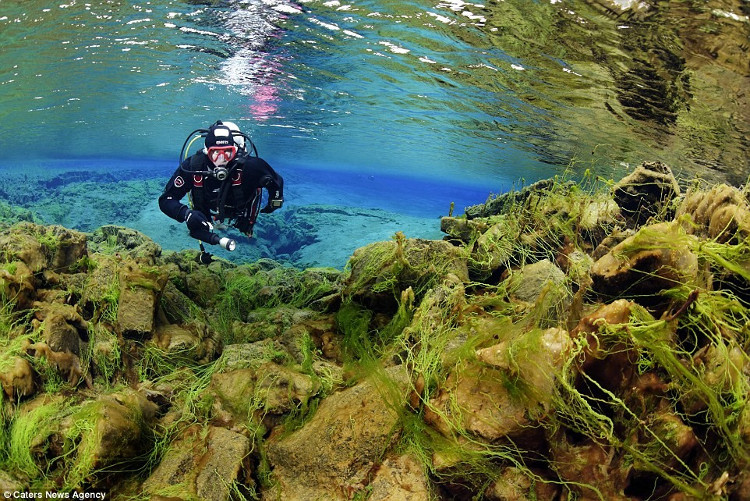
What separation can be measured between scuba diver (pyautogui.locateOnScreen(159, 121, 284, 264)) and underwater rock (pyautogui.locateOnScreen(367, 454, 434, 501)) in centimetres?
505

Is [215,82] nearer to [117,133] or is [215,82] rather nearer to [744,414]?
[744,414]

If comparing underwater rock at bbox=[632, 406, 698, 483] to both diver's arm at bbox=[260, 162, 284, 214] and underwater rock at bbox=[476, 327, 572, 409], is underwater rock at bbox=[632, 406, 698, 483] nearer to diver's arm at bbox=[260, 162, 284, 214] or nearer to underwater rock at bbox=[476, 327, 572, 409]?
underwater rock at bbox=[476, 327, 572, 409]

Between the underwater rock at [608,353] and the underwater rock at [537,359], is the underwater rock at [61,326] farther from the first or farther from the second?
the underwater rock at [608,353]

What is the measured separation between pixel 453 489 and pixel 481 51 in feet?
36.3

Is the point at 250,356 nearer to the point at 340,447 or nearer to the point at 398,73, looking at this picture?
the point at 340,447

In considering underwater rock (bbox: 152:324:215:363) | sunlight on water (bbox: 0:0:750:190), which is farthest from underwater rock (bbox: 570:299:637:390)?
sunlight on water (bbox: 0:0:750:190)

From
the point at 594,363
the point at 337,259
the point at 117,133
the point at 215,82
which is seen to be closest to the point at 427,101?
the point at 337,259

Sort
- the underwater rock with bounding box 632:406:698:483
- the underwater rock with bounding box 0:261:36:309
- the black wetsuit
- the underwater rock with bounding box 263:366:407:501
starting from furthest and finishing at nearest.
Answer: the black wetsuit → the underwater rock with bounding box 0:261:36:309 → the underwater rock with bounding box 263:366:407:501 → the underwater rock with bounding box 632:406:698:483

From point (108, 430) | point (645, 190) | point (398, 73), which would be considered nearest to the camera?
point (108, 430)

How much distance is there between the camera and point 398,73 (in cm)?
1383

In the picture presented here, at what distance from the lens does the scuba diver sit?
6.76 m

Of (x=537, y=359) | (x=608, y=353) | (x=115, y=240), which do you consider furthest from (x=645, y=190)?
(x=115, y=240)

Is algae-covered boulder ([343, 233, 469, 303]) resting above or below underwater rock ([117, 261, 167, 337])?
above

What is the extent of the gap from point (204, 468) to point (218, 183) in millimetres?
5799
